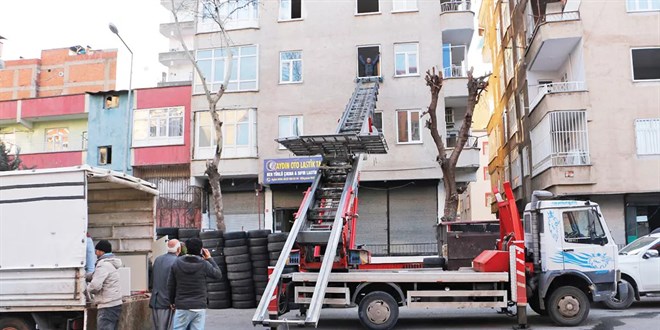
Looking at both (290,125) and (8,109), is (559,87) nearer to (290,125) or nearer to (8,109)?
(290,125)

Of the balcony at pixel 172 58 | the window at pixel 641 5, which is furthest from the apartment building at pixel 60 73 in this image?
the window at pixel 641 5

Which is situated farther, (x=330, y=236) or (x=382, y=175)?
(x=382, y=175)

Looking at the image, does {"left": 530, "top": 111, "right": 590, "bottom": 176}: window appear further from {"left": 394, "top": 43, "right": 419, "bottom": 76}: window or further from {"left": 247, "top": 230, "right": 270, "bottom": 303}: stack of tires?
{"left": 247, "top": 230, "right": 270, "bottom": 303}: stack of tires

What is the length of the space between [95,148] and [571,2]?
23.4 m

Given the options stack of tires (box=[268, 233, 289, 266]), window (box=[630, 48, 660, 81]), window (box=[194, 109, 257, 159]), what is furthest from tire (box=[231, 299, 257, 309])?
window (box=[630, 48, 660, 81])

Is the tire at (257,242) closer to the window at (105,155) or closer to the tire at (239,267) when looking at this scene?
the tire at (239,267)

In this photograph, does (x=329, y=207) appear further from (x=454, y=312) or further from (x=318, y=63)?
(x=318, y=63)

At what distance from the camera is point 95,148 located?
29.3 m

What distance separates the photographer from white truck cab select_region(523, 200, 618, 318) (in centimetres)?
1139

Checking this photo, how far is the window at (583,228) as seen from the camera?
11531 mm

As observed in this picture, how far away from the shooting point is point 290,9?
27.0 meters

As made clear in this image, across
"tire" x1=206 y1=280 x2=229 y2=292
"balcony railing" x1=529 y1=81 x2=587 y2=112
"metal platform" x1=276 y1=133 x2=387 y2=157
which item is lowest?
"tire" x1=206 y1=280 x2=229 y2=292

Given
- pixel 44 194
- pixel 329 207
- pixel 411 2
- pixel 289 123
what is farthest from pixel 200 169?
pixel 44 194

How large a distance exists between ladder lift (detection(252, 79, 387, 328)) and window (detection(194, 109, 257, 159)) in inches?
498
